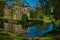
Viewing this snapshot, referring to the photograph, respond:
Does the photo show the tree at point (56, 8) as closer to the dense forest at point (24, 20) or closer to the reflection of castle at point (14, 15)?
the dense forest at point (24, 20)

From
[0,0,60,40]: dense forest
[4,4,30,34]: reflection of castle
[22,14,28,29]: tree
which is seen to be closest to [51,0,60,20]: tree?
[0,0,60,40]: dense forest

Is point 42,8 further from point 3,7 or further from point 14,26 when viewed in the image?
point 14,26

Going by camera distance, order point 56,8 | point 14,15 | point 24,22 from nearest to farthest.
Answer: point 56,8, point 14,15, point 24,22

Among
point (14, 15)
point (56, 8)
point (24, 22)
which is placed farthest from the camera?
point (24, 22)

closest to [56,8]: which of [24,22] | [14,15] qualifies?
[14,15]

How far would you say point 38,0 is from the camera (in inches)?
184

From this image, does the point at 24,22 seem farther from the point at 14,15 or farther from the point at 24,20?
the point at 14,15

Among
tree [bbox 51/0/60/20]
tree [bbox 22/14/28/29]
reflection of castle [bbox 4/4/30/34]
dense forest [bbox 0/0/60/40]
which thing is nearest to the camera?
tree [bbox 51/0/60/20]

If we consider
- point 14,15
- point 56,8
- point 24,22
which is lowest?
point 24,22

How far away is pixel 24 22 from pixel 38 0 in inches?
158

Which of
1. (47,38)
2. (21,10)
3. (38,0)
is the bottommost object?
(47,38)

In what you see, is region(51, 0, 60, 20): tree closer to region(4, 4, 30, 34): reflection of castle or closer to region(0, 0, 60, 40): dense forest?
region(0, 0, 60, 40): dense forest

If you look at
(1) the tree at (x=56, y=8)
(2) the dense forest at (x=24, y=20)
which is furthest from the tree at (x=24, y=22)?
(1) the tree at (x=56, y=8)

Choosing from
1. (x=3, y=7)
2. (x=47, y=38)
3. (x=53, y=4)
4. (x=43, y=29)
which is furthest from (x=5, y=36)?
(x=53, y=4)
